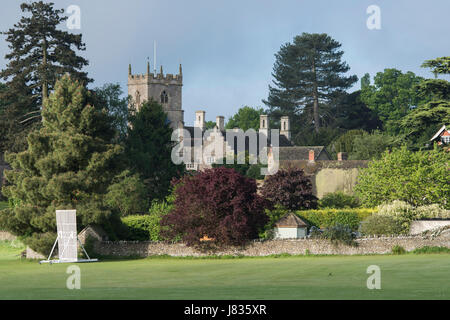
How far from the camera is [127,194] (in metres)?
68.2

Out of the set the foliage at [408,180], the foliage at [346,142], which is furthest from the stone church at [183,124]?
the foliage at [408,180]

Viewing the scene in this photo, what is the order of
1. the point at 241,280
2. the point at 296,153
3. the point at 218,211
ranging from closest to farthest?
the point at 241,280, the point at 218,211, the point at 296,153

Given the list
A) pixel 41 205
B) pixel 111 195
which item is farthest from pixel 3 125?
pixel 41 205

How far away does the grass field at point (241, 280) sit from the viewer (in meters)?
25.2

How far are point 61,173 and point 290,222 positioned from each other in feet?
51.6

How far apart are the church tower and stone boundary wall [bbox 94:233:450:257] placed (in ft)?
302

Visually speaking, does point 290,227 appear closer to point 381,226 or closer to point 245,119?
point 381,226

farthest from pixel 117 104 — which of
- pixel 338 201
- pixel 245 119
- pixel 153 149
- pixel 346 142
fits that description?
pixel 245 119

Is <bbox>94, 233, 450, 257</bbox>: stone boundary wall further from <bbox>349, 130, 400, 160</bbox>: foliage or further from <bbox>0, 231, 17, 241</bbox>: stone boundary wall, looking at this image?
<bbox>349, 130, 400, 160</bbox>: foliage

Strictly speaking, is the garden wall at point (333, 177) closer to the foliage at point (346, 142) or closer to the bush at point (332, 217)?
the bush at point (332, 217)

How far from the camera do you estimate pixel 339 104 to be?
460ft

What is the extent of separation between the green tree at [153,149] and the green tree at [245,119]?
78.9 meters
